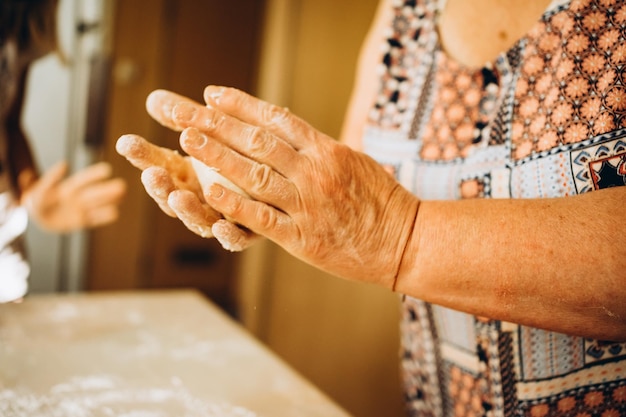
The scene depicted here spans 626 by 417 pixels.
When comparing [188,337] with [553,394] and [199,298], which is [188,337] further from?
[553,394]

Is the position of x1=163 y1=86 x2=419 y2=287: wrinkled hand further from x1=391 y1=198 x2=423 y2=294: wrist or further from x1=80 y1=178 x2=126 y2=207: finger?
x1=80 y1=178 x2=126 y2=207: finger

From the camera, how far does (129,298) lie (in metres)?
1.43

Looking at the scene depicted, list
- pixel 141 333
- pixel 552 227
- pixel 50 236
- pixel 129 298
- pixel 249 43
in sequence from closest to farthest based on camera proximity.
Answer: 1. pixel 552 227
2. pixel 141 333
3. pixel 129 298
4. pixel 50 236
5. pixel 249 43

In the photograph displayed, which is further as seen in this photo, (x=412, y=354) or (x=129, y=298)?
(x=129, y=298)

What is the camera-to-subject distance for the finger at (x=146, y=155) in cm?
59

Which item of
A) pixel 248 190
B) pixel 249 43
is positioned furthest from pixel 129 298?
pixel 249 43

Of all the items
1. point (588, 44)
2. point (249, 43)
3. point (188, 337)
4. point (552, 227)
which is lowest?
point (188, 337)

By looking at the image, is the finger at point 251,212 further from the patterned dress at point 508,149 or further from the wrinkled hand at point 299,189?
the patterned dress at point 508,149

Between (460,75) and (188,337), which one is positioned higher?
(460,75)

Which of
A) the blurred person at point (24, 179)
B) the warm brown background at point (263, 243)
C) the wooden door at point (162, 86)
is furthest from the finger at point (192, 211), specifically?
the wooden door at point (162, 86)

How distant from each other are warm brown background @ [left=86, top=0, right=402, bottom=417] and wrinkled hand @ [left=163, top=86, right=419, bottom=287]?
1722 mm

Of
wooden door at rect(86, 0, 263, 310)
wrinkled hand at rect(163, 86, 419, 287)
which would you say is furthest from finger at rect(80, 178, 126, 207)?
wooden door at rect(86, 0, 263, 310)

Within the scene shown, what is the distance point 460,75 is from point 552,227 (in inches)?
14.9

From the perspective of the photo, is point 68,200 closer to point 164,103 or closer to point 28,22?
point 28,22
